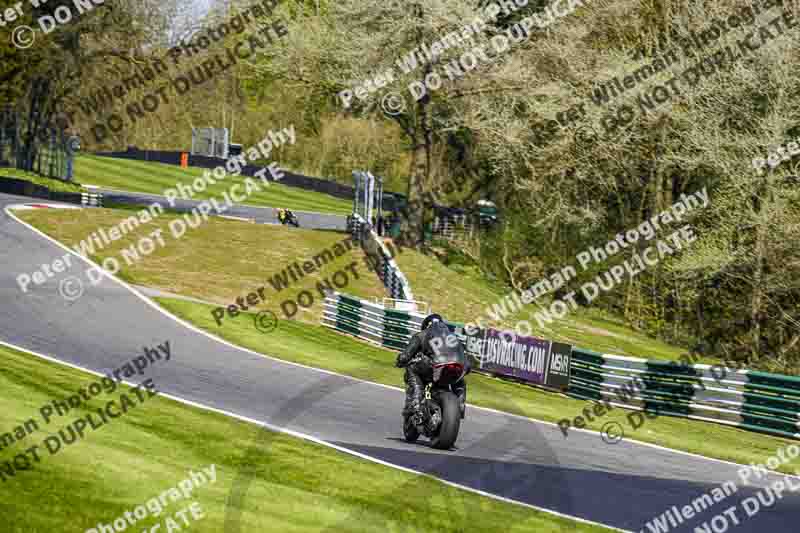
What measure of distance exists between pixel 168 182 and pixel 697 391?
150 feet

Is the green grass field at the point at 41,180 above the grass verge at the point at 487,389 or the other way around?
above

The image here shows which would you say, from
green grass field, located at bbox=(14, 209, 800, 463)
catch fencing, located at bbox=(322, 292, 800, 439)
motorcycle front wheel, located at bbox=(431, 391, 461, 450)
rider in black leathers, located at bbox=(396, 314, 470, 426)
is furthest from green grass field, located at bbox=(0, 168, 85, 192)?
motorcycle front wheel, located at bbox=(431, 391, 461, 450)

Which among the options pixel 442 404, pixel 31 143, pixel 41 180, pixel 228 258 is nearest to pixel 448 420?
pixel 442 404

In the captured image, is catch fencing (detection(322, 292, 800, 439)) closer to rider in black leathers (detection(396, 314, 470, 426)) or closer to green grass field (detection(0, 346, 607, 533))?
rider in black leathers (detection(396, 314, 470, 426))

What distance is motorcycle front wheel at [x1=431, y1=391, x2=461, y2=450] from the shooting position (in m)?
12.8

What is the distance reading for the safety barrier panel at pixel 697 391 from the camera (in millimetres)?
20047

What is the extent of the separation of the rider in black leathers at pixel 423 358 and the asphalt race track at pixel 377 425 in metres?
0.62

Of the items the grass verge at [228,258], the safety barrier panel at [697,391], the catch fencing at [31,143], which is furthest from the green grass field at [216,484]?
the catch fencing at [31,143]

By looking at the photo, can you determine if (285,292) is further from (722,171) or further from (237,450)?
(237,450)

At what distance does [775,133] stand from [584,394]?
1602cm

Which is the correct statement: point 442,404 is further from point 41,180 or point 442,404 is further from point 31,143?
point 31,143

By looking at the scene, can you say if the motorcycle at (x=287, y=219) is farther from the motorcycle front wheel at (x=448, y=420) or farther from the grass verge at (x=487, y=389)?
the motorcycle front wheel at (x=448, y=420)

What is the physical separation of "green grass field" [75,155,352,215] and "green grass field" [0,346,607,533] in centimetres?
4765

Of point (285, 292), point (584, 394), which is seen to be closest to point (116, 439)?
point (584, 394)
